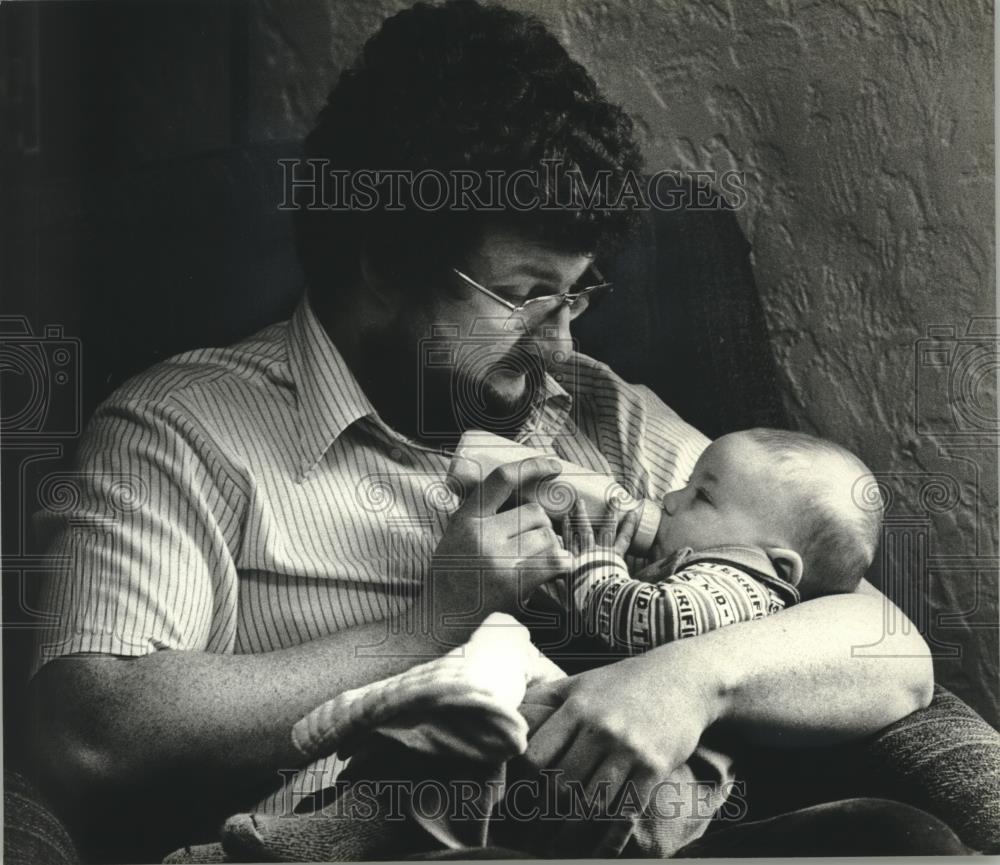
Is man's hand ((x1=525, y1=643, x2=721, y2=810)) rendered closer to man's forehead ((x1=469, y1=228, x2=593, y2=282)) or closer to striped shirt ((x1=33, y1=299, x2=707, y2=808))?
striped shirt ((x1=33, y1=299, x2=707, y2=808))

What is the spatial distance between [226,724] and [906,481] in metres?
1.14

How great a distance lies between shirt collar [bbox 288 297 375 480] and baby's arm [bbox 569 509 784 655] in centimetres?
44

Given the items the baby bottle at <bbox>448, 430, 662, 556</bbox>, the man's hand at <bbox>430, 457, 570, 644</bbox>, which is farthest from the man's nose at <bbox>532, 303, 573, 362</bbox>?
the man's hand at <bbox>430, 457, 570, 644</bbox>

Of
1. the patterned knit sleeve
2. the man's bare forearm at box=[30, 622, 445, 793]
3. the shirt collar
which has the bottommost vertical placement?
the man's bare forearm at box=[30, 622, 445, 793]

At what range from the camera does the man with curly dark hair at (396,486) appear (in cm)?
229

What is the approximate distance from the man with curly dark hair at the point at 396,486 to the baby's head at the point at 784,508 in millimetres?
45

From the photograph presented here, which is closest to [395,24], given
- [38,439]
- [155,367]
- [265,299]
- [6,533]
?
[265,299]

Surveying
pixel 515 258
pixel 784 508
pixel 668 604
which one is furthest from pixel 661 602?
pixel 515 258

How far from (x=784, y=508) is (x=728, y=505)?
0.28ft

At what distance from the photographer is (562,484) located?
2.38 m

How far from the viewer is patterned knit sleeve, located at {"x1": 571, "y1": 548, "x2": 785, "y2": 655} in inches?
90.7

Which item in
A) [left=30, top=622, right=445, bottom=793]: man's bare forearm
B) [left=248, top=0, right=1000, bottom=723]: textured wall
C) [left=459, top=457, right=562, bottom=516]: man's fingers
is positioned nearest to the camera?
[left=30, top=622, right=445, bottom=793]: man's bare forearm

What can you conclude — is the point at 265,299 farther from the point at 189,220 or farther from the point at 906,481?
the point at 906,481

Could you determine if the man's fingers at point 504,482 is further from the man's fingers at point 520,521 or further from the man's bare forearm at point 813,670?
the man's bare forearm at point 813,670
